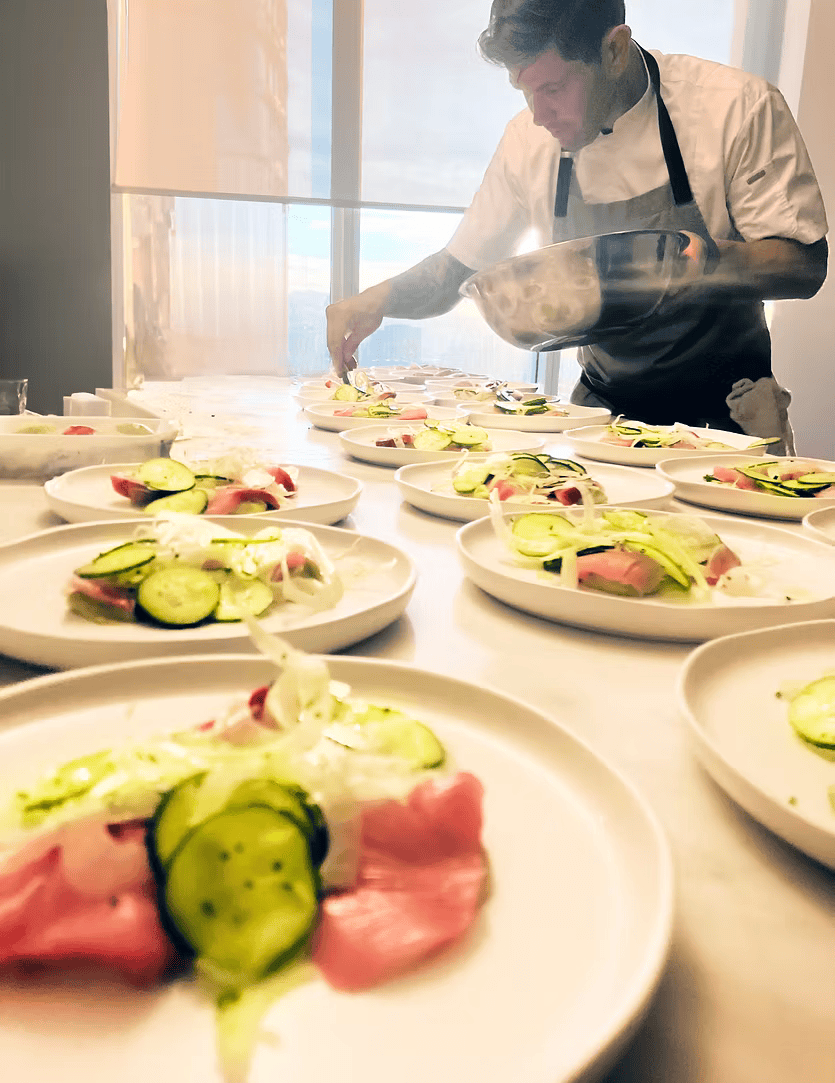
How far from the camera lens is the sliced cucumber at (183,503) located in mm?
1088

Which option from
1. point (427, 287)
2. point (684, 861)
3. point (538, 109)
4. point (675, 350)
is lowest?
point (684, 861)

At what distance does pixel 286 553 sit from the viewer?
799mm

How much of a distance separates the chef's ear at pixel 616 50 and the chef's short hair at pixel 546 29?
Result: 24 mm

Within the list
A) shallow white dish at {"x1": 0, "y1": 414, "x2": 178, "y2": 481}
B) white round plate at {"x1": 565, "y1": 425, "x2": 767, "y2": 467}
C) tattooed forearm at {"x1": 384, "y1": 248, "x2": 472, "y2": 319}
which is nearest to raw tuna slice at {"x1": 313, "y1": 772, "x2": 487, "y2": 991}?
shallow white dish at {"x1": 0, "y1": 414, "x2": 178, "y2": 481}

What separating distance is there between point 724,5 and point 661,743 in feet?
24.2

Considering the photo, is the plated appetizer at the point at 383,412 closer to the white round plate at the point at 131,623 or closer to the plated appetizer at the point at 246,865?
the white round plate at the point at 131,623

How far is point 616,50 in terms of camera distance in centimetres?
320

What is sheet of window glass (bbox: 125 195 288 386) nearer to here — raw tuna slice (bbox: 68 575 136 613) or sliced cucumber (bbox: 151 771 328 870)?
raw tuna slice (bbox: 68 575 136 613)

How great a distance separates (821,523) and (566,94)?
2657mm

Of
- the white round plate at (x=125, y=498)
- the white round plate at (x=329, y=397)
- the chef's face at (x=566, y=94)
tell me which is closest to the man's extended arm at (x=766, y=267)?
the chef's face at (x=566, y=94)

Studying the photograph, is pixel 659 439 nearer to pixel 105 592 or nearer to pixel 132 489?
Result: pixel 132 489

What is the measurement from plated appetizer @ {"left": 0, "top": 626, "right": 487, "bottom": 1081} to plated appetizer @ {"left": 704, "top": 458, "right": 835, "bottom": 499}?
3.62ft

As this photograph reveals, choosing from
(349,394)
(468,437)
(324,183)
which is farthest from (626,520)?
(324,183)

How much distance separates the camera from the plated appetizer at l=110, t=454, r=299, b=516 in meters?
1.13
